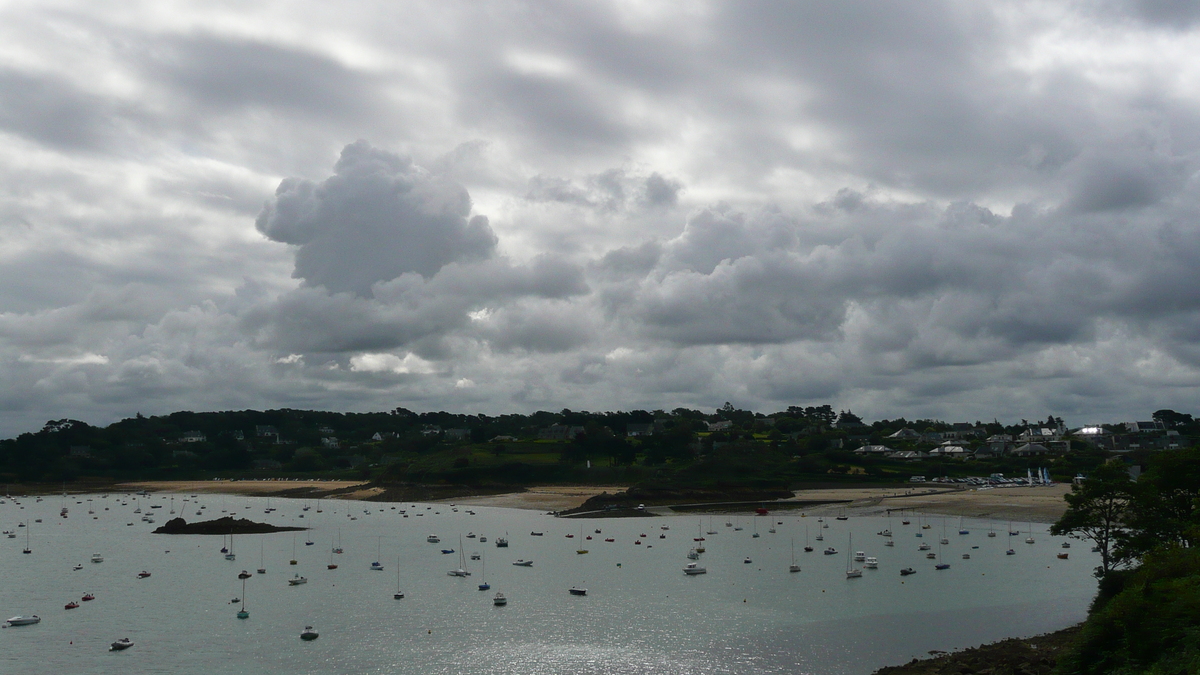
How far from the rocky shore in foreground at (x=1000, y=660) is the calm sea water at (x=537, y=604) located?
94.3 inches

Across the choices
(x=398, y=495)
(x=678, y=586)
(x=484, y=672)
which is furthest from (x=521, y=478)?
(x=484, y=672)

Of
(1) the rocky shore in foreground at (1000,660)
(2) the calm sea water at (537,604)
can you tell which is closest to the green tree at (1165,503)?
(2) the calm sea water at (537,604)

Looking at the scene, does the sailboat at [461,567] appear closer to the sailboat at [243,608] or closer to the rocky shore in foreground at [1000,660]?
the sailboat at [243,608]

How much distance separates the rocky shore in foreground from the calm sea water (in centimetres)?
240

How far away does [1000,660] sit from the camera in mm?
40375

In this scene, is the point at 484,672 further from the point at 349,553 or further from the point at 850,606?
the point at 349,553

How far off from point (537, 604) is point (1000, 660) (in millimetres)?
31673

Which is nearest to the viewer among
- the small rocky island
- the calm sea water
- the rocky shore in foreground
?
the rocky shore in foreground

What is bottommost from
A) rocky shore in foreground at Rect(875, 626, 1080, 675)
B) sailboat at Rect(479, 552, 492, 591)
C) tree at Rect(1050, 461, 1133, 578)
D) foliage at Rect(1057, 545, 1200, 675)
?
sailboat at Rect(479, 552, 492, 591)

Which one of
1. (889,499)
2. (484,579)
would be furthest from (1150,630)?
(889,499)

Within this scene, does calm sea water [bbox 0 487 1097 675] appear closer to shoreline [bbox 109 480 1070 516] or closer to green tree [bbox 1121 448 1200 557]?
green tree [bbox 1121 448 1200 557]

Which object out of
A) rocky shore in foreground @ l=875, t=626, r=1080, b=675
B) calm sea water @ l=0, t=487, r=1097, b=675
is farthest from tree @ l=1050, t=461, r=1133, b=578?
rocky shore in foreground @ l=875, t=626, r=1080, b=675

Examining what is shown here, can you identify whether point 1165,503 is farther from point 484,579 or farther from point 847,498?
point 847,498

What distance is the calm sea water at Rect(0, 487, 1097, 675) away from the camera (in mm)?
46406
